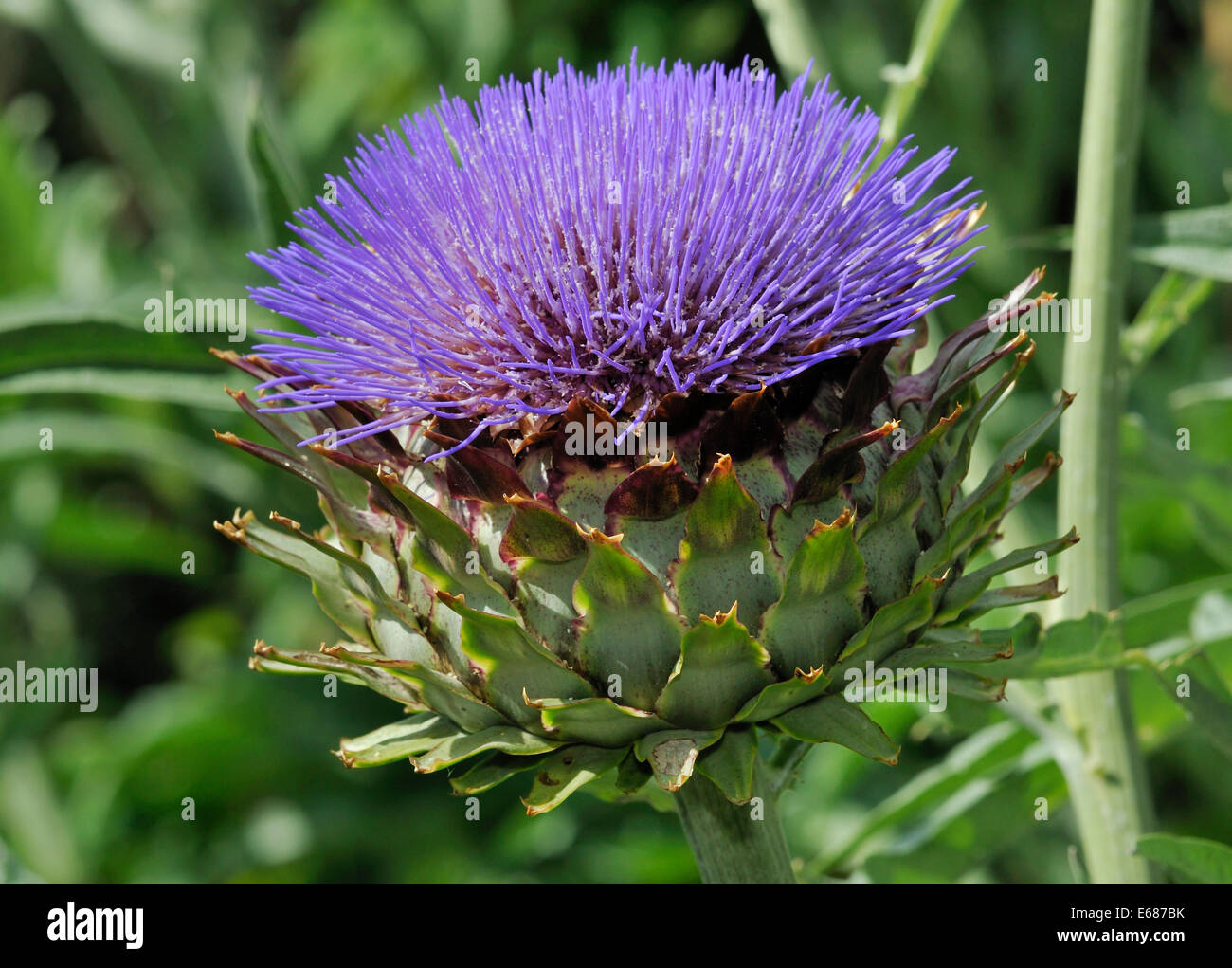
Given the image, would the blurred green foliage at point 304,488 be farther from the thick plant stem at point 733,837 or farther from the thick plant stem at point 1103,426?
the thick plant stem at point 733,837

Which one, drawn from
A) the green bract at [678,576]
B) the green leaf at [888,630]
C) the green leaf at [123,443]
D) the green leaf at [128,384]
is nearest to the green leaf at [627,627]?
the green bract at [678,576]

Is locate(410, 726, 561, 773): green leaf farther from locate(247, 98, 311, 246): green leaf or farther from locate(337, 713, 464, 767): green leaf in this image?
A: locate(247, 98, 311, 246): green leaf

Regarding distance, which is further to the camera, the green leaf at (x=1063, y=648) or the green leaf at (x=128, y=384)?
the green leaf at (x=128, y=384)

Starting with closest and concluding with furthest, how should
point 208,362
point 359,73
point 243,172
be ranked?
point 208,362 → point 243,172 → point 359,73

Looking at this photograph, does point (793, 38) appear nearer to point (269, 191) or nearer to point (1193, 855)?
point (269, 191)

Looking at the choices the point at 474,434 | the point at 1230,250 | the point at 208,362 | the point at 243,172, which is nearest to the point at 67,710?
the point at 243,172

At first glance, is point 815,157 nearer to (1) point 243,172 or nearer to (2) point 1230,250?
(2) point 1230,250
